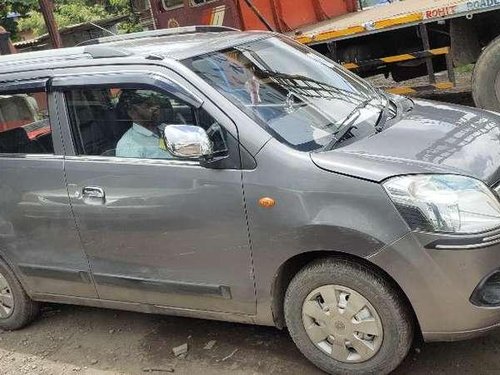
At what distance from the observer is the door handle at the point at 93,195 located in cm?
346

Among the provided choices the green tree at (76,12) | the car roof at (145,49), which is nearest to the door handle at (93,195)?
the car roof at (145,49)

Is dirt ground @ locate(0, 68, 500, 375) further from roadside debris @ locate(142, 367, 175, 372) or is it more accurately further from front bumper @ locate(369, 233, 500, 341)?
front bumper @ locate(369, 233, 500, 341)

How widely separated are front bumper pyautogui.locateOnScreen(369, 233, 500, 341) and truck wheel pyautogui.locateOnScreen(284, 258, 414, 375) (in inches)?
4.4

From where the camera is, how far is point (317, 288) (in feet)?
9.84

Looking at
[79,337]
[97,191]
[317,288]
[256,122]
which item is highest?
[256,122]

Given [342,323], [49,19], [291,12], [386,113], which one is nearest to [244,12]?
[291,12]

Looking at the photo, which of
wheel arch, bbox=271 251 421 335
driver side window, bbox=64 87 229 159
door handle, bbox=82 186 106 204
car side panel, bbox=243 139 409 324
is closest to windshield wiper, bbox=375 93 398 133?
car side panel, bbox=243 139 409 324

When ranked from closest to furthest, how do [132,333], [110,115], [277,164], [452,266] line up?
[452,266]
[277,164]
[110,115]
[132,333]

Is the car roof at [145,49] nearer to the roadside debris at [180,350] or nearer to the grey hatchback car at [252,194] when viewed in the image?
the grey hatchback car at [252,194]

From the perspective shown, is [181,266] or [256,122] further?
[181,266]

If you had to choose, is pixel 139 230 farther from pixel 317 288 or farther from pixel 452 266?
pixel 452 266

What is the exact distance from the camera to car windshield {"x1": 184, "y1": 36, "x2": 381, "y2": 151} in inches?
125

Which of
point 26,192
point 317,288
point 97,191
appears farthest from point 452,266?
point 26,192

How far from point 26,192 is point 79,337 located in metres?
1.08
